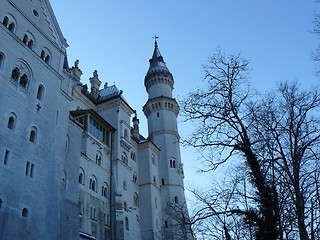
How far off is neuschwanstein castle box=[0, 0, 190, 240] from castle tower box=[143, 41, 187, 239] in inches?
45.7

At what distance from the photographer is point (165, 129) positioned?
185 ft

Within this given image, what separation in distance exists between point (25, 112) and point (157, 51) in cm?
4949

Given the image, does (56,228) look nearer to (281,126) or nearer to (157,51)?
(281,126)

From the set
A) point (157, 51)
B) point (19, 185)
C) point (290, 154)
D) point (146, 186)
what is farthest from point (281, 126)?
point (157, 51)

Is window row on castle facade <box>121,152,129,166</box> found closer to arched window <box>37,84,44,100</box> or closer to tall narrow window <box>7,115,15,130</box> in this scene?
arched window <box>37,84,44,100</box>

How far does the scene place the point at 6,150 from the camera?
21.5 m

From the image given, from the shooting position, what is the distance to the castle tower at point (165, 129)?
50781 millimetres

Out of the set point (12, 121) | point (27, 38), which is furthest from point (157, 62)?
point (12, 121)

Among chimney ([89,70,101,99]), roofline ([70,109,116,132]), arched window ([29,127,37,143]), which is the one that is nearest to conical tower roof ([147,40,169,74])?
chimney ([89,70,101,99])

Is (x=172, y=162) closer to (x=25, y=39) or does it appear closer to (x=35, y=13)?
(x=35, y=13)

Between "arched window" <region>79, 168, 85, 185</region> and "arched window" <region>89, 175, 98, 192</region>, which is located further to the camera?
"arched window" <region>89, 175, 98, 192</region>

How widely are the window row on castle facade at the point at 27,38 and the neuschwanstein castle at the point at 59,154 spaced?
0.10m

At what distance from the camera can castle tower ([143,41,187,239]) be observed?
5078 centimetres

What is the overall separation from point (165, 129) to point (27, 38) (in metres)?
33.0
